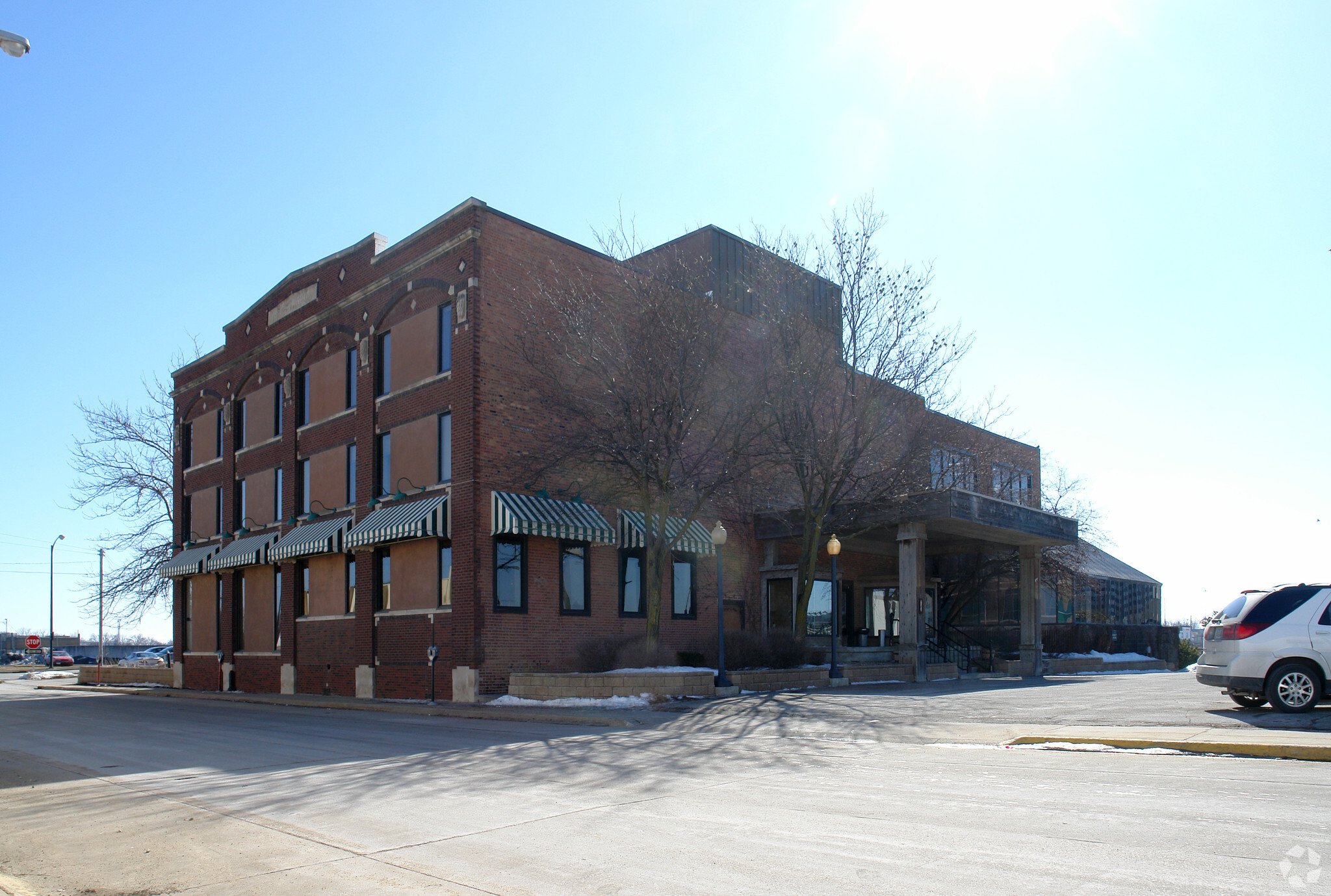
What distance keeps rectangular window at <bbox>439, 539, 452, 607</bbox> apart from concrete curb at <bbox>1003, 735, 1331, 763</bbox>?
1564 centimetres

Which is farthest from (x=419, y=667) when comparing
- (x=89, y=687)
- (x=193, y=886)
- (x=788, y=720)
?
(x=89, y=687)

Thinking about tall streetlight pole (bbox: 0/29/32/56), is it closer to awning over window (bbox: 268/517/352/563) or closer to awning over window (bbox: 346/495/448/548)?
awning over window (bbox: 346/495/448/548)

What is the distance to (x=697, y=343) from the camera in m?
22.5

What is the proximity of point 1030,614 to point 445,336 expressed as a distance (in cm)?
1898

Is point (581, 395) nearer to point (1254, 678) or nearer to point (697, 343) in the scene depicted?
point (697, 343)

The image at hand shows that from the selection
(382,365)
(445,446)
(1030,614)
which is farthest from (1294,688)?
(382,365)

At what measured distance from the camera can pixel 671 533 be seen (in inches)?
1040

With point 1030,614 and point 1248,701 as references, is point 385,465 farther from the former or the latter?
point 1248,701

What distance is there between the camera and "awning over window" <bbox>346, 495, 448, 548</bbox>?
23.8 m

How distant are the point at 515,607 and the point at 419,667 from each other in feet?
10.1

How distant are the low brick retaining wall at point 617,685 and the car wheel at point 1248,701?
9.77 meters

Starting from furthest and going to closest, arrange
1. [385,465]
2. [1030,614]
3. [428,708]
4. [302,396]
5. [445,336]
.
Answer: [302,396] → [1030,614] → [385,465] → [445,336] → [428,708]

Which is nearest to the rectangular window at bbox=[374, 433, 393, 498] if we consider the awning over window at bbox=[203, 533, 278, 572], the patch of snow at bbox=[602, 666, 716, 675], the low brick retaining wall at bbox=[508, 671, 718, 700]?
the awning over window at bbox=[203, 533, 278, 572]

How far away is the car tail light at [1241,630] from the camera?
13094 millimetres
